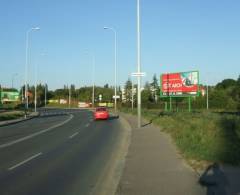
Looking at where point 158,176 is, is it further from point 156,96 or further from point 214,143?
point 156,96

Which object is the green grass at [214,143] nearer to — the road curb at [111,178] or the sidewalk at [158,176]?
the sidewalk at [158,176]

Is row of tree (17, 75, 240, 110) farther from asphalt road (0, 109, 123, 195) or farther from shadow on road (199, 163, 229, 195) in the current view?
shadow on road (199, 163, 229, 195)

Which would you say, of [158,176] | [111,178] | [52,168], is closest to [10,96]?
[52,168]

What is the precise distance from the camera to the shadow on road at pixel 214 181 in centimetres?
820

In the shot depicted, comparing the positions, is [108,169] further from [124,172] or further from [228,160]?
[228,160]

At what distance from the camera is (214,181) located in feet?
29.5

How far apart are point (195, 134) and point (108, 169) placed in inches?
246

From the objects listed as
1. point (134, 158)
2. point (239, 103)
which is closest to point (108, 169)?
point (134, 158)

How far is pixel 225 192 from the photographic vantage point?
26.3 feet

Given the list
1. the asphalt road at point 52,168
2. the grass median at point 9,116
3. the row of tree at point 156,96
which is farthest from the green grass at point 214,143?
the row of tree at point 156,96

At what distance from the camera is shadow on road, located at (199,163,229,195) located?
8195mm

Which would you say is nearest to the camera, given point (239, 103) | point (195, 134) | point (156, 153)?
point (156, 153)

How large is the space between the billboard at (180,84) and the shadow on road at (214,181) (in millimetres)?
41821

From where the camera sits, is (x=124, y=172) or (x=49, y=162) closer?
(x=124, y=172)
